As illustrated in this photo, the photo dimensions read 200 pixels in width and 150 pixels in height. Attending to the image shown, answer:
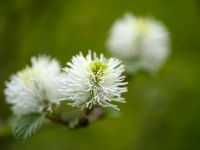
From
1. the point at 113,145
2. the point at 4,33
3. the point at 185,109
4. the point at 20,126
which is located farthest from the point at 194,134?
the point at 20,126

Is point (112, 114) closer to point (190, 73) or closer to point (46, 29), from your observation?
point (46, 29)

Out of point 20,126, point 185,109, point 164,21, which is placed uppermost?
point 164,21

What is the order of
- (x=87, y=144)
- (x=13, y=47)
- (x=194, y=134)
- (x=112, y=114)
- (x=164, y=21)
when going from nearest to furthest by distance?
(x=112, y=114)
(x=13, y=47)
(x=194, y=134)
(x=87, y=144)
(x=164, y=21)

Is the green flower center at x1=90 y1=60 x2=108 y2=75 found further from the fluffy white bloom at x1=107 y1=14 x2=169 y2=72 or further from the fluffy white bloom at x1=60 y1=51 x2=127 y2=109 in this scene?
the fluffy white bloom at x1=107 y1=14 x2=169 y2=72

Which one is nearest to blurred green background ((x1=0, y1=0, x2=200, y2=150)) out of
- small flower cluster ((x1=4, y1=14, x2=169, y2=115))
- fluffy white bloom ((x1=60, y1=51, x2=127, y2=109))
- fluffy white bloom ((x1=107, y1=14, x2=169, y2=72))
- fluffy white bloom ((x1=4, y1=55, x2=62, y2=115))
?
fluffy white bloom ((x1=107, y1=14, x2=169, y2=72))

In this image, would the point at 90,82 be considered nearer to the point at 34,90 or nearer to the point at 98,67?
the point at 98,67

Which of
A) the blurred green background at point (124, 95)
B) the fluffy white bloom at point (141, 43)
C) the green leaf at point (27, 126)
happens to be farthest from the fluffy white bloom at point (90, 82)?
the blurred green background at point (124, 95)

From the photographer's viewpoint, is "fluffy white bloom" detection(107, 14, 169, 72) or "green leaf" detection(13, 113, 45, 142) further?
"fluffy white bloom" detection(107, 14, 169, 72)

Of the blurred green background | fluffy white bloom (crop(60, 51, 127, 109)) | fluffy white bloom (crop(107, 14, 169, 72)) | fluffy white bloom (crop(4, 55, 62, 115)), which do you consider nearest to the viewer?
fluffy white bloom (crop(60, 51, 127, 109))
